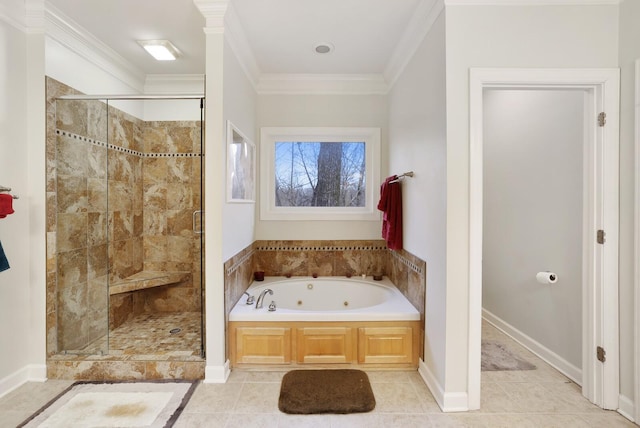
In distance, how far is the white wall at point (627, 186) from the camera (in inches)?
71.9

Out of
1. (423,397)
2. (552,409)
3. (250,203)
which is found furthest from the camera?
(250,203)

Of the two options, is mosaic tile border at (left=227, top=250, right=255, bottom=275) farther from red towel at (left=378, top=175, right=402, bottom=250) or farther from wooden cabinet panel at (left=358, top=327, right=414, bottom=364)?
red towel at (left=378, top=175, right=402, bottom=250)

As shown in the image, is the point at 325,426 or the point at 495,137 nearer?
the point at 325,426

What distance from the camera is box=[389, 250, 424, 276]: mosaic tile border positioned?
2.41 m

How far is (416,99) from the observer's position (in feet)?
8.05

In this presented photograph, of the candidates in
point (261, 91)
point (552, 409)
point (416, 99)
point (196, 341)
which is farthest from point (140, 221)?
point (552, 409)

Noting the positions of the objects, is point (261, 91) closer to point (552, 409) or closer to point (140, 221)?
point (140, 221)

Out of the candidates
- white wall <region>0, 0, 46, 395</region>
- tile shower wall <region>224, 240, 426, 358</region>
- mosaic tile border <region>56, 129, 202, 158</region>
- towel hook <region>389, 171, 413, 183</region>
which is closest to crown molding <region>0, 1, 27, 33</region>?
white wall <region>0, 0, 46, 395</region>

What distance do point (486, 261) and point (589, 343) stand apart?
1430mm

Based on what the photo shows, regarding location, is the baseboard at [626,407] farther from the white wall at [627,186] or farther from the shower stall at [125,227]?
the shower stall at [125,227]

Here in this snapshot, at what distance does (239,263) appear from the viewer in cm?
272

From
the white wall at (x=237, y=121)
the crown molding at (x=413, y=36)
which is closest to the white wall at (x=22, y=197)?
the white wall at (x=237, y=121)

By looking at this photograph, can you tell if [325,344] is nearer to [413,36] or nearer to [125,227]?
[125,227]

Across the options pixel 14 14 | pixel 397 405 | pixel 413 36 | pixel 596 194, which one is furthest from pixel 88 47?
pixel 596 194
